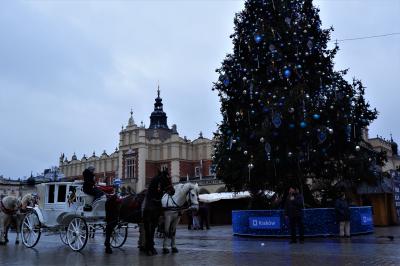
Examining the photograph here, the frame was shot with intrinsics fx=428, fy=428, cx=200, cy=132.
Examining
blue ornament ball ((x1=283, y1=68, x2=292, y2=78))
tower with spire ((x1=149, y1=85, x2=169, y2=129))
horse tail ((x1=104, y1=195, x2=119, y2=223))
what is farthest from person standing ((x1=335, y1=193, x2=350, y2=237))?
tower with spire ((x1=149, y1=85, x2=169, y2=129))

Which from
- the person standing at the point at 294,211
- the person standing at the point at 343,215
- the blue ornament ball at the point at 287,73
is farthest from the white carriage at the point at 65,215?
the blue ornament ball at the point at 287,73

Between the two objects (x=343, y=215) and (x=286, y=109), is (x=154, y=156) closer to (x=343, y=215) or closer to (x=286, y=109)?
(x=286, y=109)

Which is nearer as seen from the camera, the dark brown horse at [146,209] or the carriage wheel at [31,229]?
the dark brown horse at [146,209]

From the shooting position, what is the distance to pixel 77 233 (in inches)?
475

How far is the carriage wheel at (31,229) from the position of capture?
13266 millimetres

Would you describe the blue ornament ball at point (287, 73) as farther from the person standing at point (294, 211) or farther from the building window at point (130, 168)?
the building window at point (130, 168)

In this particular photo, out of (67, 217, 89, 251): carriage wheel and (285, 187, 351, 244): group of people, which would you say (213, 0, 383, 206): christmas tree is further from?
(67, 217, 89, 251): carriage wheel

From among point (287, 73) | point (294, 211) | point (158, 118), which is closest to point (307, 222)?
point (294, 211)

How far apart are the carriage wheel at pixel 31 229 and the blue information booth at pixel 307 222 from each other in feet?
25.9

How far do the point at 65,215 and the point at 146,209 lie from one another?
3.55m

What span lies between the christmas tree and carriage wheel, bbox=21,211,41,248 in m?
7.48

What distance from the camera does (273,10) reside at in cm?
1864

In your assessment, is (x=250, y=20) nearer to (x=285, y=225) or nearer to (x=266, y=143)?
(x=266, y=143)

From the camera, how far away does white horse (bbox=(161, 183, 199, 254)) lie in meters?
11.2
